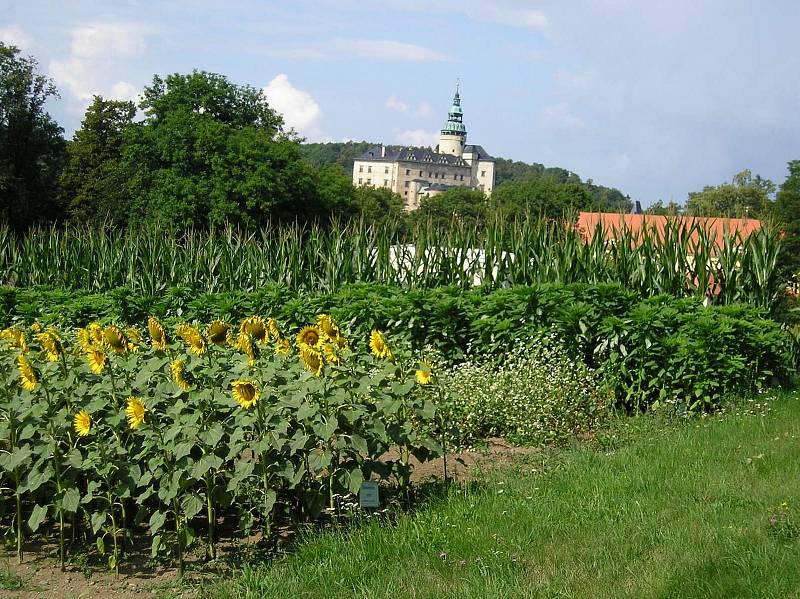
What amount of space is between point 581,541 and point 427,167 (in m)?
184

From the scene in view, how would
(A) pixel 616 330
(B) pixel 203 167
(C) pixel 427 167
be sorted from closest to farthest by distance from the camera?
(A) pixel 616 330 < (B) pixel 203 167 < (C) pixel 427 167

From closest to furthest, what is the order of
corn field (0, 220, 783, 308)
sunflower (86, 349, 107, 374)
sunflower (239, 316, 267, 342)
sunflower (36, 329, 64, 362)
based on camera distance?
sunflower (86, 349, 107, 374) → sunflower (36, 329, 64, 362) → sunflower (239, 316, 267, 342) → corn field (0, 220, 783, 308)

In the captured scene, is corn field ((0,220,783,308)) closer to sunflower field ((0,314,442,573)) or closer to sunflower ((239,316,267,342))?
sunflower field ((0,314,442,573))

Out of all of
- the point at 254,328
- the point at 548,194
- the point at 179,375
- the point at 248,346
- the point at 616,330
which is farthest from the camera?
the point at 548,194

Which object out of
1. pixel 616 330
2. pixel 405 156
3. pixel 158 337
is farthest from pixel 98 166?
pixel 405 156

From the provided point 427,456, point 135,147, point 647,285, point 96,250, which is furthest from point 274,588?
point 135,147

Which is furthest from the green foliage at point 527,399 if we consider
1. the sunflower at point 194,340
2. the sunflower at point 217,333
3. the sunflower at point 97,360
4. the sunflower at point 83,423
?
the sunflower at point 83,423

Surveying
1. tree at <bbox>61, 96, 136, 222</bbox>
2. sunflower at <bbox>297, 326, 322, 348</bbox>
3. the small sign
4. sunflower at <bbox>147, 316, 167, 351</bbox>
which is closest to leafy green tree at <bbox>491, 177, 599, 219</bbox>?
tree at <bbox>61, 96, 136, 222</bbox>

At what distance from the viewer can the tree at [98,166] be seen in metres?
45.2

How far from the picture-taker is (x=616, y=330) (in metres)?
8.52

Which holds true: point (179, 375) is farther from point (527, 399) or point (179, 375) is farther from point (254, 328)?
point (527, 399)

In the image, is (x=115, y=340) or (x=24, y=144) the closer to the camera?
(x=115, y=340)

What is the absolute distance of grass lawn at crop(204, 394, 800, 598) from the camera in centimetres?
407

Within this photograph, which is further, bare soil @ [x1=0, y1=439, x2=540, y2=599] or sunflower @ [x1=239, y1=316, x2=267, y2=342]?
sunflower @ [x1=239, y1=316, x2=267, y2=342]
